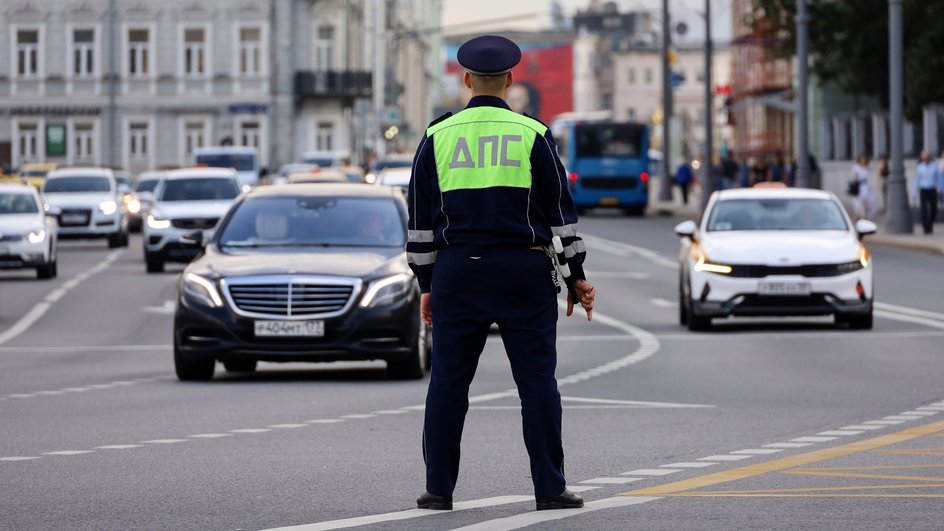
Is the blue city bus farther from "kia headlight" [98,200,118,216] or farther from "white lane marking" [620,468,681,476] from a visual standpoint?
"white lane marking" [620,468,681,476]

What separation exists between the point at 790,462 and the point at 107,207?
3792cm

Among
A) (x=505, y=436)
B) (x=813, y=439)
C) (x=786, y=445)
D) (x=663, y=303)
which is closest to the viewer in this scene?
(x=786, y=445)

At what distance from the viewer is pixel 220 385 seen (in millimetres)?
16312

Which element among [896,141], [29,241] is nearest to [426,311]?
[29,241]

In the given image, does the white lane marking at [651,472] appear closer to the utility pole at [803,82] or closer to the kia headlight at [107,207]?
the kia headlight at [107,207]

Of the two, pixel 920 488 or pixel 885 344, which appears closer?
pixel 920 488

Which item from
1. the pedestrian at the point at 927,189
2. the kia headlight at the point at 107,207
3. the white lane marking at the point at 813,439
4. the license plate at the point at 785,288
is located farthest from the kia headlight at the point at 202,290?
the kia headlight at the point at 107,207

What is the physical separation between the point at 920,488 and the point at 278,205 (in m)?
9.12

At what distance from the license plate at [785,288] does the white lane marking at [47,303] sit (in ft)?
24.2

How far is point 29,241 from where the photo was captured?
35.2 meters

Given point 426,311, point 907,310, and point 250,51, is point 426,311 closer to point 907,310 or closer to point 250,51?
point 907,310

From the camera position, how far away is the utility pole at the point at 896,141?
144 ft

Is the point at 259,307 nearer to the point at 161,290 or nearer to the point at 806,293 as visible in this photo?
the point at 806,293

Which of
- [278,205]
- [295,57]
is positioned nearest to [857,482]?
[278,205]
